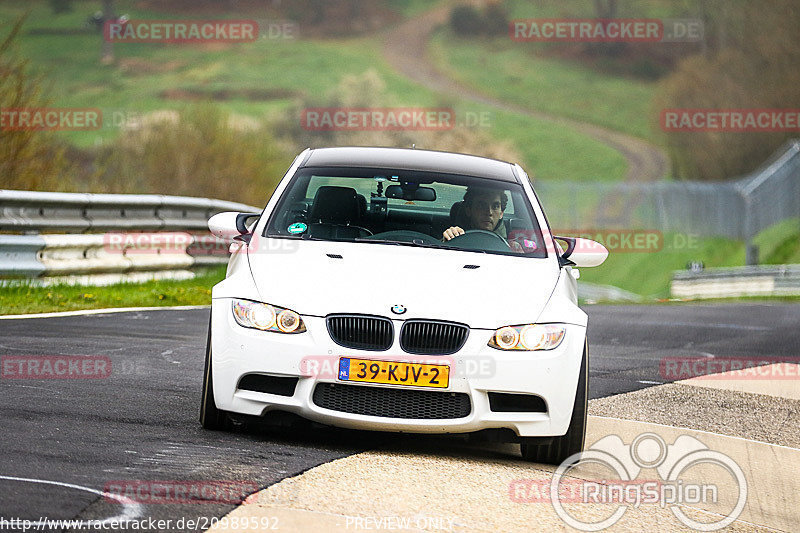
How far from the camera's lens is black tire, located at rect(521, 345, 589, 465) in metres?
6.79

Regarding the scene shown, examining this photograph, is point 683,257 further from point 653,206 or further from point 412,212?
point 412,212

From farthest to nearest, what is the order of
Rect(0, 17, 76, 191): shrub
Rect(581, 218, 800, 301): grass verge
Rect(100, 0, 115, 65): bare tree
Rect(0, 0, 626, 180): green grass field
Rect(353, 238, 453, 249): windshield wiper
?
Rect(100, 0, 115, 65): bare tree → Rect(0, 0, 626, 180): green grass field → Rect(581, 218, 800, 301): grass verge → Rect(0, 17, 76, 191): shrub → Rect(353, 238, 453, 249): windshield wiper

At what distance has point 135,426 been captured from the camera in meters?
6.94

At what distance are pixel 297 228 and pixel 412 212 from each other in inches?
35.2

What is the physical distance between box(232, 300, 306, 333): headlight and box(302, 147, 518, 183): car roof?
1.76 metres

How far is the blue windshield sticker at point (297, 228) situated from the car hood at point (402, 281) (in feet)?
1.09

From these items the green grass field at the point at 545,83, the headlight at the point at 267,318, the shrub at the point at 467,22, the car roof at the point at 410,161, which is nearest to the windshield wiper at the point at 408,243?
the car roof at the point at 410,161

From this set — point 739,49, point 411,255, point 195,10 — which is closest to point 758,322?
point 411,255

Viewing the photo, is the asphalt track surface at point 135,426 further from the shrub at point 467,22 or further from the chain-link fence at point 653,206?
the shrub at point 467,22

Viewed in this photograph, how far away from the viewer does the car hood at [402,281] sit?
6.61m

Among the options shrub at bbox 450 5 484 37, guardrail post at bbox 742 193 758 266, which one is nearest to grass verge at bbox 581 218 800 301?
guardrail post at bbox 742 193 758 266

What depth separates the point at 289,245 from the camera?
24.5 ft

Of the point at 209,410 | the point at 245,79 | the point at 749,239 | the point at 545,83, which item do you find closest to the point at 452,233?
the point at 209,410

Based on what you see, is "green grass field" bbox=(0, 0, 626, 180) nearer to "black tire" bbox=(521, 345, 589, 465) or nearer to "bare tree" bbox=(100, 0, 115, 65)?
"bare tree" bbox=(100, 0, 115, 65)
